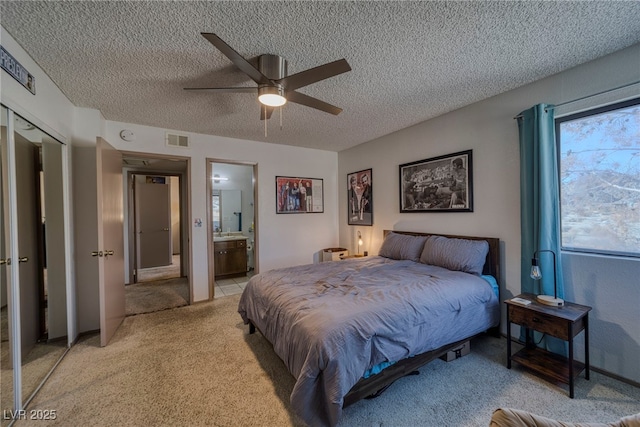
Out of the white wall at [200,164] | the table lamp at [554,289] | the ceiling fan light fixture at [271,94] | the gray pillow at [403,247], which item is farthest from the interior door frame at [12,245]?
the table lamp at [554,289]

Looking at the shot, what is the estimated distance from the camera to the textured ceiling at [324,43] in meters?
1.54

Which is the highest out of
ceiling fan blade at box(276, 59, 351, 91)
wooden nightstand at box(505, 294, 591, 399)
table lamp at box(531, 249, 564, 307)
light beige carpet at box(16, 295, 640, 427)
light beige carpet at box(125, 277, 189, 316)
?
ceiling fan blade at box(276, 59, 351, 91)

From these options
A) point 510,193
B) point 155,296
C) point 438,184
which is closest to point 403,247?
point 438,184

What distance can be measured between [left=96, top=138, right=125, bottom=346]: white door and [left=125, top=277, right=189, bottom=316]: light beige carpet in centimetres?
49

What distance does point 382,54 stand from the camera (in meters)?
1.99

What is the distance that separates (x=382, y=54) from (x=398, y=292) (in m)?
1.85

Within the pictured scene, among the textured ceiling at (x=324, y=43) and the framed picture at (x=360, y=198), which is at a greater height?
the textured ceiling at (x=324, y=43)

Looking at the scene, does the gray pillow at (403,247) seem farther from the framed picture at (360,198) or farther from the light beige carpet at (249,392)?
the light beige carpet at (249,392)

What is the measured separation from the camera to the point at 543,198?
87.5 inches

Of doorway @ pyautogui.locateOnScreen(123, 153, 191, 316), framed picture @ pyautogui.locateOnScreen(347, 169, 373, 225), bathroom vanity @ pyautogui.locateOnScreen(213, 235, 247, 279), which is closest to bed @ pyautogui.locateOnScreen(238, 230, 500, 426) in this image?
framed picture @ pyautogui.locateOnScreen(347, 169, 373, 225)

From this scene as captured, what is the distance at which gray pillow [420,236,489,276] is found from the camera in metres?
2.62

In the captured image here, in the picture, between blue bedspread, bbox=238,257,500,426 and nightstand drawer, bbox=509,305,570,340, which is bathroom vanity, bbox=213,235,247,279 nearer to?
blue bedspread, bbox=238,257,500,426

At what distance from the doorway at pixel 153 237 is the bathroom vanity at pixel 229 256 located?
1.83ft

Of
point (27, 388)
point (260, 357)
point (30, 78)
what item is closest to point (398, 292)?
point (260, 357)
